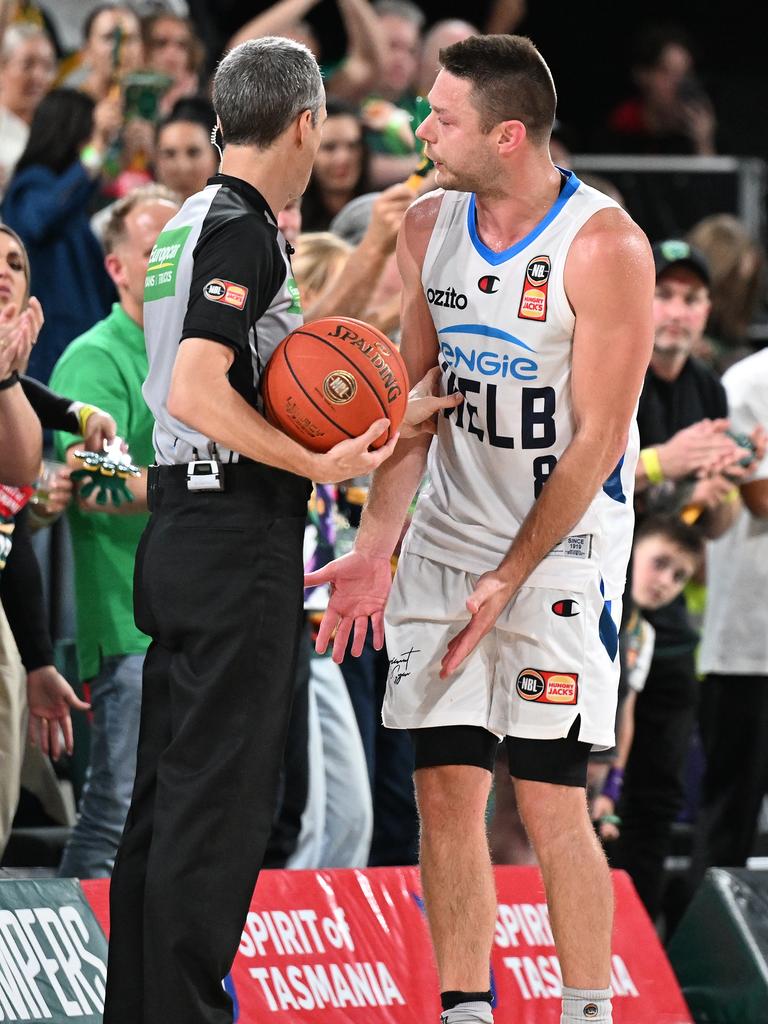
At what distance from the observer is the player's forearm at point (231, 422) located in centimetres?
351

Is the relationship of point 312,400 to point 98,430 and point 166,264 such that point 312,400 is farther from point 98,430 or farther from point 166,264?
point 98,430

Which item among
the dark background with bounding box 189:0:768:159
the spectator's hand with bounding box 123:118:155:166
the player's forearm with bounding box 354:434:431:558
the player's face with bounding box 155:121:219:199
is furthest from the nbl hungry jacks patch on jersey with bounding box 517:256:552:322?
the dark background with bounding box 189:0:768:159

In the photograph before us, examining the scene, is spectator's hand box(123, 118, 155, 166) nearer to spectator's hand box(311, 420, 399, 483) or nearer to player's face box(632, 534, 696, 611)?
player's face box(632, 534, 696, 611)

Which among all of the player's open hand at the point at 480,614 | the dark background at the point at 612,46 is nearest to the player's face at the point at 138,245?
the player's open hand at the point at 480,614

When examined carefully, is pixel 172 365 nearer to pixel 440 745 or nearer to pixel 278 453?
pixel 278 453

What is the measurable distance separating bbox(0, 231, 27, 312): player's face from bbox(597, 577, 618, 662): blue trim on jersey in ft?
6.24

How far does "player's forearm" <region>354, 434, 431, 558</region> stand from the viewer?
4.37 metres

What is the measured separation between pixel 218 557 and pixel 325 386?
44 cm

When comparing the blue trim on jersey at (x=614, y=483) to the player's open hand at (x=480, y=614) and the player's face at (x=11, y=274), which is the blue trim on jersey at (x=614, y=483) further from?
the player's face at (x=11, y=274)

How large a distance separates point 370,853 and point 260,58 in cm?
335

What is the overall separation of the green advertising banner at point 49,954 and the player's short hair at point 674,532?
2.57 m

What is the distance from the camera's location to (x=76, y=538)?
5.28 meters

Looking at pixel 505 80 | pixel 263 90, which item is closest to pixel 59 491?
pixel 263 90

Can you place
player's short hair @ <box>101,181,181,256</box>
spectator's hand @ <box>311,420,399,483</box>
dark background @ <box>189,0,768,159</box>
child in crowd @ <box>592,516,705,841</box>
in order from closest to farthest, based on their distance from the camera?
spectator's hand @ <box>311,420,399,483</box> < player's short hair @ <box>101,181,181,256</box> < child in crowd @ <box>592,516,705,841</box> < dark background @ <box>189,0,768,159</box>
